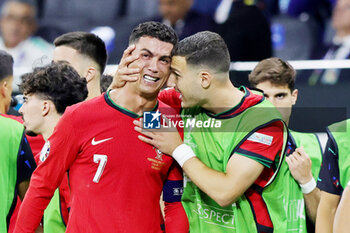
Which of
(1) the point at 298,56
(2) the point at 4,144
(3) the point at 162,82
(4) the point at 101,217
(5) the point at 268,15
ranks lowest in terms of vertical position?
(4) the point at 101,217

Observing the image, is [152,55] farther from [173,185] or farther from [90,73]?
[90,73]

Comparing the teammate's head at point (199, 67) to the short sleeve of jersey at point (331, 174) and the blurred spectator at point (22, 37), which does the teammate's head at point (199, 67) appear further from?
the blurred spectator at point (22, 37)

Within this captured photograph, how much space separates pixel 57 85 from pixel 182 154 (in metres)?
0.98

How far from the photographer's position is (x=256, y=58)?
19.9 feet

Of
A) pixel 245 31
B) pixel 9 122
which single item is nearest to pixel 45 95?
pixel 9 122

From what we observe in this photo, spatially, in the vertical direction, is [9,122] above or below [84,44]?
below

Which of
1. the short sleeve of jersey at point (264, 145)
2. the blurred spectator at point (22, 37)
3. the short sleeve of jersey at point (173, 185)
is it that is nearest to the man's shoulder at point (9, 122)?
the short sleeve of jersey at point (173, 185)

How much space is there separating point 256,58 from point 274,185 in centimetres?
304

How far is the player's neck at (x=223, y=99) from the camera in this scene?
3.14 metres

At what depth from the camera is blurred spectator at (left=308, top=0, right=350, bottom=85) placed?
625cm

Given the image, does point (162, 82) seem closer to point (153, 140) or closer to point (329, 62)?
point (153, 140)

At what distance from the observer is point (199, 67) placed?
3.18m

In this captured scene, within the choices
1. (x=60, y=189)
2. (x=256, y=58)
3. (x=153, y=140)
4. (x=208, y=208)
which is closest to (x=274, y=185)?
(x=208, y=208)

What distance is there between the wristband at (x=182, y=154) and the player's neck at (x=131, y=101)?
0.27m
